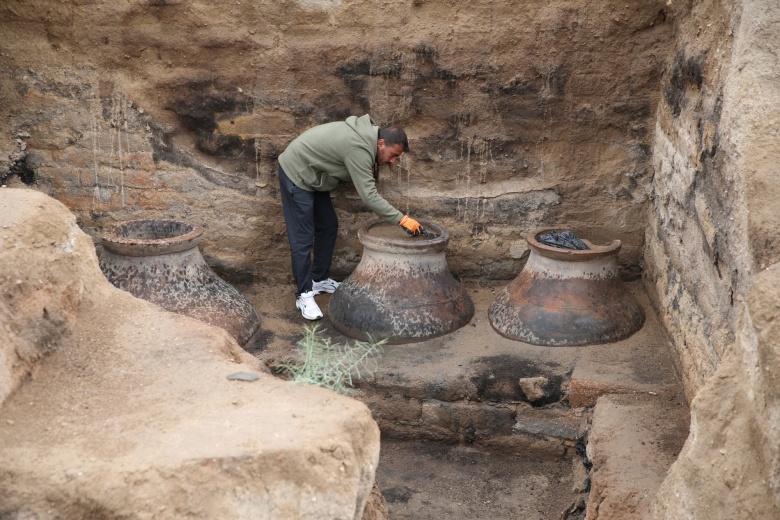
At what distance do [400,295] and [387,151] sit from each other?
908 millimetres

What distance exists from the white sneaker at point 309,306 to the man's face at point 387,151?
1044 mm

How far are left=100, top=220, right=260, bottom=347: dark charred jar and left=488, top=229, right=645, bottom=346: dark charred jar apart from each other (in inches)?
66.6

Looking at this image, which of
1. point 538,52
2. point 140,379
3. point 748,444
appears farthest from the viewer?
point 538,52

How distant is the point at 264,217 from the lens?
18.7 feet

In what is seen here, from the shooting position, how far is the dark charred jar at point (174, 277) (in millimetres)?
4883

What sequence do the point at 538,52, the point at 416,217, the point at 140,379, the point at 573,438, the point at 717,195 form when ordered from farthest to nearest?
the point at 416,217 < the point at 538,52 < the point at 573,438 < the point at 717,195 < the point at 140,379

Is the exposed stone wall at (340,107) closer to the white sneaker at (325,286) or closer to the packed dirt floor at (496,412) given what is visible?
the white sneaker at (325,286)

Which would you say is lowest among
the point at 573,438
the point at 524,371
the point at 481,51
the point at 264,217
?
the point at 573,438

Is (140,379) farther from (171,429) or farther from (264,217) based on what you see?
(264,217)

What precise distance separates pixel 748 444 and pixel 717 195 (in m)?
1.65

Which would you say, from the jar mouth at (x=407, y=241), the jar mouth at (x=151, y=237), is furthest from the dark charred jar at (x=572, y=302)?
the jar mouth at (x=151, y=237)

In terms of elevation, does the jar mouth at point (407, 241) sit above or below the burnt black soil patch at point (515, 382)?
above

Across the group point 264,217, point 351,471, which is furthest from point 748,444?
point 264,217

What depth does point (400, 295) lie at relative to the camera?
512 centimetres
